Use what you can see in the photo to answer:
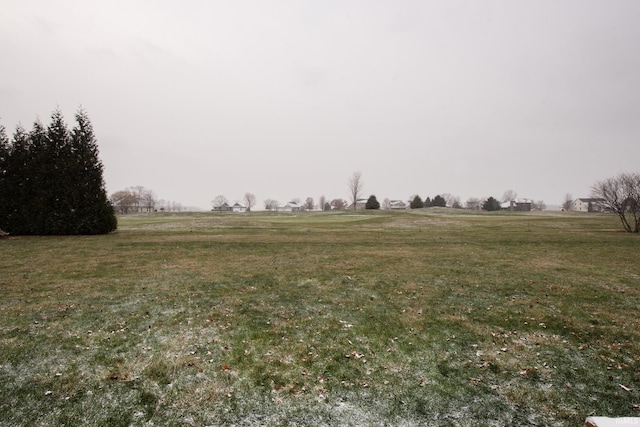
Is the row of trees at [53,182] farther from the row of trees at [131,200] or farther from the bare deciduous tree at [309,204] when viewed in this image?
the bare deciduous tree at [309,204]

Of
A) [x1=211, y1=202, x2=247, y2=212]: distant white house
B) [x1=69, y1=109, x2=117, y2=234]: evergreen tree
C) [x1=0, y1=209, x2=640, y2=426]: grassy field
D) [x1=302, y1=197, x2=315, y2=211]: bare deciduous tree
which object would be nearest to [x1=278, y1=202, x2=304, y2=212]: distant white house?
[x1=302, y1=197, x2=315, y2=211]: bare deciduous tree

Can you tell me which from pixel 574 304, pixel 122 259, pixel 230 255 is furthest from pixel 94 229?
pixel 574 304

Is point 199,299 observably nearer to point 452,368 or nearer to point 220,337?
A: point 220,337

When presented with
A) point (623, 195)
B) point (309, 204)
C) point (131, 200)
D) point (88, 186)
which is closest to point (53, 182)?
point (88, 186)

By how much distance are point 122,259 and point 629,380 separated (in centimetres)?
1707

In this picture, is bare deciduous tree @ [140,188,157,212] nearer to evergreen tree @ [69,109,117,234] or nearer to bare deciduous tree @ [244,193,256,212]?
bare deciduous tree @ [244,193,256,212]

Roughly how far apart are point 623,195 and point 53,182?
50471mm

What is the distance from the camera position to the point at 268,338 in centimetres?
635

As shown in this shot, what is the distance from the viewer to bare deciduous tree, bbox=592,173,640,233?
28609 mm

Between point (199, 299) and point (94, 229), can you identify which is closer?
point (199, 299)

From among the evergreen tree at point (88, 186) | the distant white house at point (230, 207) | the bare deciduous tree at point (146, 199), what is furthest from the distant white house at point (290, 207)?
the evergreen tree at point (88, 186)

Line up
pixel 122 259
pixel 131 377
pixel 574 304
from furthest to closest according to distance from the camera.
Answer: pixel 122 259
pixel 574 304
pixel 131 377

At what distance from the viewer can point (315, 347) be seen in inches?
→ 236

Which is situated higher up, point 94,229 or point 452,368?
point 94,229
